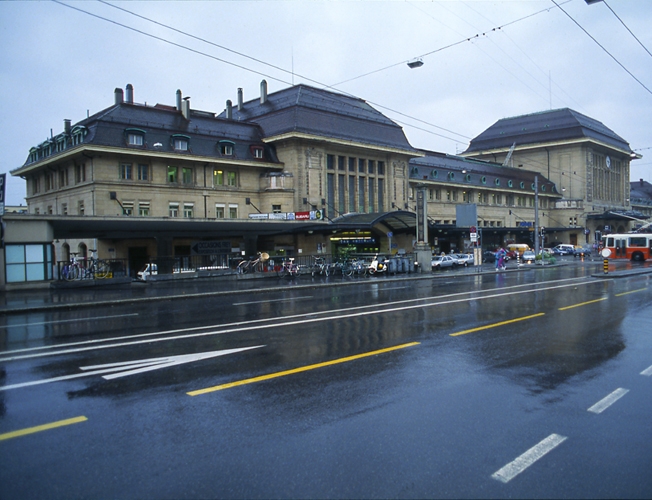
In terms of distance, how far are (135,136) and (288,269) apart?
1808 cm

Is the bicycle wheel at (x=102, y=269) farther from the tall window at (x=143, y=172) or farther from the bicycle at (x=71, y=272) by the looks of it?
the tall window at (x=143, y=172)

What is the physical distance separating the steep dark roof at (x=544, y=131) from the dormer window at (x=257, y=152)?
59.4 m

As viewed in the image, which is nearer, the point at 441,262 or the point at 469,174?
the point at 441,262

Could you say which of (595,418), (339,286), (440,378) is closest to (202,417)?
(440,378)

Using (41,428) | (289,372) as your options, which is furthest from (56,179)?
(41,428)

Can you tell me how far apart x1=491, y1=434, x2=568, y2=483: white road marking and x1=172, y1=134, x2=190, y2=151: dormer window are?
139ft

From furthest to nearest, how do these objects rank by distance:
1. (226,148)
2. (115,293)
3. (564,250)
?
1. (564,250)
2. (226,148)
3. (115,293)

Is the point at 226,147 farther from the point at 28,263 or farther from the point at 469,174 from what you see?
the point at 469,174

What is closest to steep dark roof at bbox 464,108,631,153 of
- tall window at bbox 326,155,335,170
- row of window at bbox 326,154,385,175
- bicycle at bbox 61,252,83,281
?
row of window at bbox 326,154,385,175

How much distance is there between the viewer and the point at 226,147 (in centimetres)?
4672

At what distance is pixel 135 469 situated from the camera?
4.77m

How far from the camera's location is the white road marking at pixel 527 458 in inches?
182

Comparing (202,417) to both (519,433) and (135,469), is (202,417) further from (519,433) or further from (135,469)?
(519,433)

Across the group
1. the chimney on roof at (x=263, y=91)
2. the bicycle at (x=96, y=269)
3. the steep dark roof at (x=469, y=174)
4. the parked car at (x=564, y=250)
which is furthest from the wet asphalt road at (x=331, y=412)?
the parked car at (x=564, y=250)
